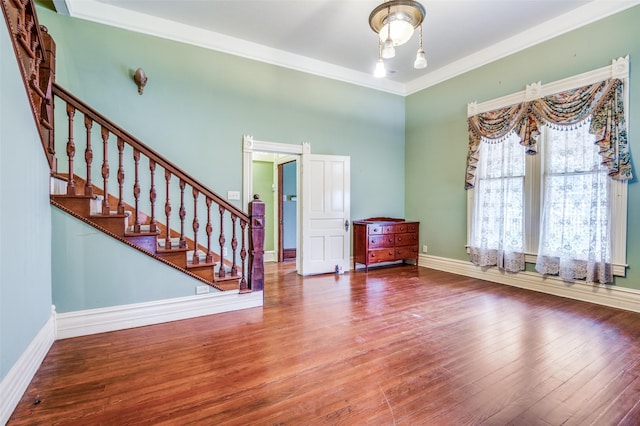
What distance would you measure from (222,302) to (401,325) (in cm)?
193

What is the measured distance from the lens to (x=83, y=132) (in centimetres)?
361

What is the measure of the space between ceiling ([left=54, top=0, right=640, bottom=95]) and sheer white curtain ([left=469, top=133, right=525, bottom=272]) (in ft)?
4.80

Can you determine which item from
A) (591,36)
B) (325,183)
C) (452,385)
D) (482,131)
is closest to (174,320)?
(452,385)

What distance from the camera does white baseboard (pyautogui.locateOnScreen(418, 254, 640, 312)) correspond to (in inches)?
A: 138

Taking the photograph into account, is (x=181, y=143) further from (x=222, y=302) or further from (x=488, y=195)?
(x=488, y=195)

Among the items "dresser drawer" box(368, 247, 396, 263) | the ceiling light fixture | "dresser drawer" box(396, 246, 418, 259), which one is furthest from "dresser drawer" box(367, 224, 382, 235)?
the ceiling light fixture

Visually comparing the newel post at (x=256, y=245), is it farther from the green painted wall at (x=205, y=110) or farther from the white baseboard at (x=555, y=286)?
the white baseboard at (x=555, y=286)

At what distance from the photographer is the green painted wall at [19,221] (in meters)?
1.72

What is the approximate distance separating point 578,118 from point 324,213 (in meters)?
3.66

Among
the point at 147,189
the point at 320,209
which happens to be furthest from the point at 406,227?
the point at 147,189

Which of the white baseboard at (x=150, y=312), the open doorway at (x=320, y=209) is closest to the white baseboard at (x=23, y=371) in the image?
the white baseboard at (x=150, y=312)

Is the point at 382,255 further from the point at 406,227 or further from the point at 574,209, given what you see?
the point at 574,209

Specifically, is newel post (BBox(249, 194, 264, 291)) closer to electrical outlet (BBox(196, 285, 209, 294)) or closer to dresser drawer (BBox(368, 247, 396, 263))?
electrical outlet (BBox(196, 285, 209, 294))

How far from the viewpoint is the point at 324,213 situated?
210 inches
